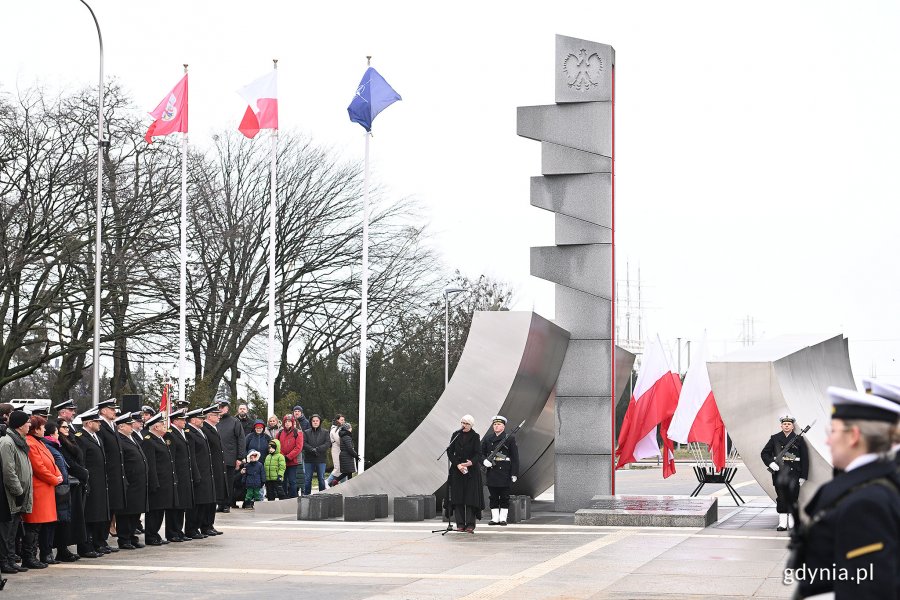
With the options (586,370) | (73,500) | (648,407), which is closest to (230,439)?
(586,370)

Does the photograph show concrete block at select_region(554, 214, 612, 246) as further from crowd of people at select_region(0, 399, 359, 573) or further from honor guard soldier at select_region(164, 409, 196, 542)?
honor guard soldier at select_region(164, 409, 196, 542)

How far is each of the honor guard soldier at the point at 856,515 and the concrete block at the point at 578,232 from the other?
15.7 m

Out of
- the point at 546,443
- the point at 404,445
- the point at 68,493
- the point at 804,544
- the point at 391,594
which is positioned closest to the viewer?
the point at 804,544

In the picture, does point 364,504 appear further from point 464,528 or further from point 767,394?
point 767,394

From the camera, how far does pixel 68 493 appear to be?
13.1 meters

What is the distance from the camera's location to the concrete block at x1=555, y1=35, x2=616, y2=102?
66.7 ft

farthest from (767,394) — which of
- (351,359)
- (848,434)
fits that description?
(351,359)

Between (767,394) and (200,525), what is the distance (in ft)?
28.4

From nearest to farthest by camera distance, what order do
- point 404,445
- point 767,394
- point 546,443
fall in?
point 767,394
point 404,445
point 546,443

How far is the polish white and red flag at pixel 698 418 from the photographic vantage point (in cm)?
2103

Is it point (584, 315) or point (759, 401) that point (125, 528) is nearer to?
point (584, 315)

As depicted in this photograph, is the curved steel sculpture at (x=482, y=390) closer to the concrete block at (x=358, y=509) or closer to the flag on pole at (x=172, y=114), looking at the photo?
the concrete block at (x=358, y=509)

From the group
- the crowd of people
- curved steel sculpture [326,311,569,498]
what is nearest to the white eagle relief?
curved steel sculpture [326,311,569,498]

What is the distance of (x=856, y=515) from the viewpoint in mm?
4082
